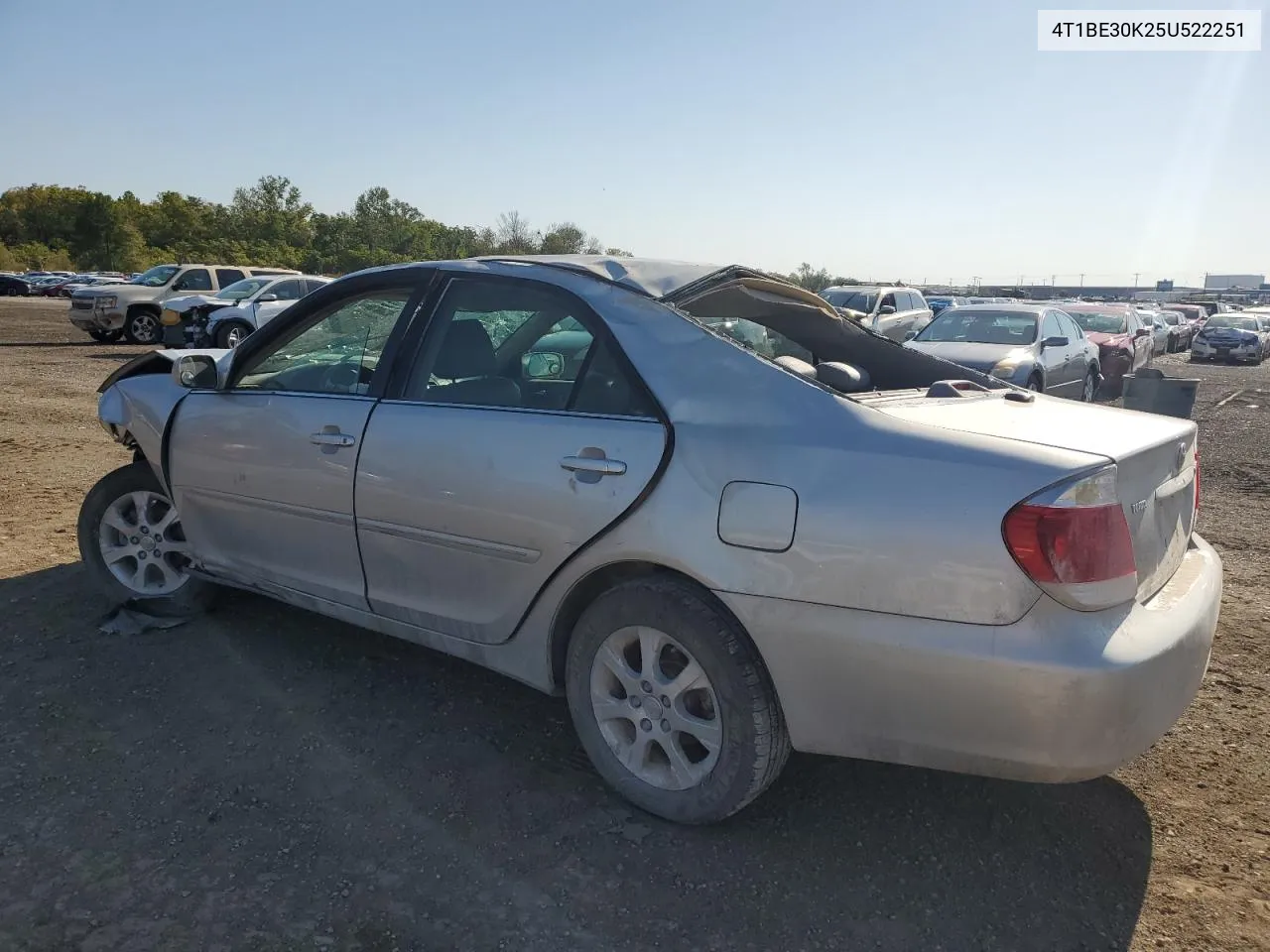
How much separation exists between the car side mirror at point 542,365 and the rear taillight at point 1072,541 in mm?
1565

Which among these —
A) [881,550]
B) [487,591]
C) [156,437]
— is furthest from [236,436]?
[881,550]

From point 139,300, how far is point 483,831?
21.6 metres

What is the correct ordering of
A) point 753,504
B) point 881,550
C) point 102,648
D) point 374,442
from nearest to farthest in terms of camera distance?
1. point 881,550
2. point 753,504
3. point 374,442
4. point 102,648

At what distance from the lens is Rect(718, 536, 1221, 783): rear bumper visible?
2.24m

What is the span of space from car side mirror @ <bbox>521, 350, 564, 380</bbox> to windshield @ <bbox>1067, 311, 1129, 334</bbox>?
17.0 meters

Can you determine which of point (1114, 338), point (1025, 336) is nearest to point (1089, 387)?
point (1025, 336)

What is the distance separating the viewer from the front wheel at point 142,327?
2103 cm

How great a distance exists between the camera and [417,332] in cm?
344

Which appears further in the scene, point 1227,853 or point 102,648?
point 102,648


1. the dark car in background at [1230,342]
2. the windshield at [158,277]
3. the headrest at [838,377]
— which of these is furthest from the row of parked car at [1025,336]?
the windshield at [158,277]

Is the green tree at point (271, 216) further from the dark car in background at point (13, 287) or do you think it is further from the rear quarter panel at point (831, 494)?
the rear quarter panel at point (831, 494)

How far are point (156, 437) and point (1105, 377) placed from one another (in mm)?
14919

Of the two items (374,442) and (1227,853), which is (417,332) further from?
(1227,853)

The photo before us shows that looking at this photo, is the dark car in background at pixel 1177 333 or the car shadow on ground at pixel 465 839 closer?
the car shadow on ground at pixel 465 839
